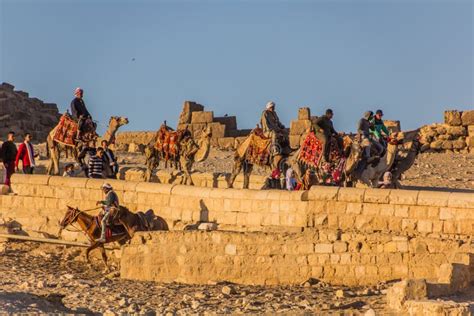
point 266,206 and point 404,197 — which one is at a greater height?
point 404,197

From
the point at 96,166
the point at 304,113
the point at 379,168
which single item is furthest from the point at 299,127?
the point at 96,166

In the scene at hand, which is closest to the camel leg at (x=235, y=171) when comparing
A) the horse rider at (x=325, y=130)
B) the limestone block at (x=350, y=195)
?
the horse rider at (x=325, y=130)

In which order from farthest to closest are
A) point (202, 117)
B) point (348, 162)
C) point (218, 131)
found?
point (202, 117) → point (218, 131) → point (348, 162)

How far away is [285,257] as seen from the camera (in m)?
21.5

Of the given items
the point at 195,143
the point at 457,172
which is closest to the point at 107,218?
the point at 195,143

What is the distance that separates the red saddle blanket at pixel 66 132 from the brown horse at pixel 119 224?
463 cm

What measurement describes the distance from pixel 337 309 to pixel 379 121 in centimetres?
1019

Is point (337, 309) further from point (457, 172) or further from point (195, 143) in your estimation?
point (457, 172)

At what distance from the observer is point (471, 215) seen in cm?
2075

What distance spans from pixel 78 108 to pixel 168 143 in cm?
190

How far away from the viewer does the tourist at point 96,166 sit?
27328 millimetres

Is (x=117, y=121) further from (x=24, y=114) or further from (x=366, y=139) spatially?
(x=24, y=114)

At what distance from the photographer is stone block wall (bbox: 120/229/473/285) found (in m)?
20.6

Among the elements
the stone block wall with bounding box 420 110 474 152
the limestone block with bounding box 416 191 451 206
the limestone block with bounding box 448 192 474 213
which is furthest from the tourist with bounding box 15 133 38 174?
the stone block wall with bounding box 420 110 474 152
